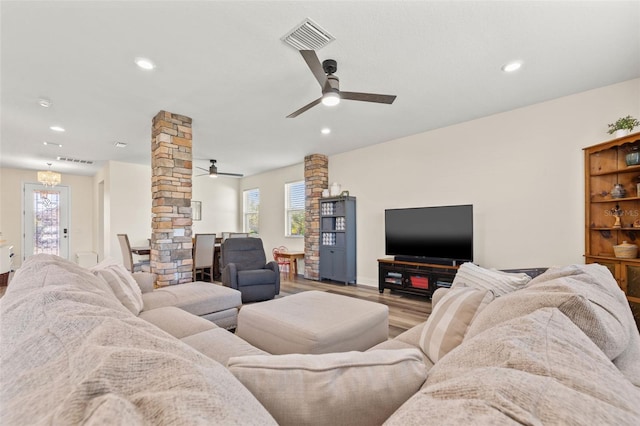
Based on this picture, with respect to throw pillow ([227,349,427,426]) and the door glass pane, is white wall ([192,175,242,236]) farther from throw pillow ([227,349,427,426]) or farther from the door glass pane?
throw pillow ([227,349,427,426])

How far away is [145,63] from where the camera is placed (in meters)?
2.48

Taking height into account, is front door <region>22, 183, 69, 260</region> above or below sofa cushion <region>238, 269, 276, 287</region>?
above

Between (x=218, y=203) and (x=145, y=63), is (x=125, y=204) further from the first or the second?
(x=145, y=63)

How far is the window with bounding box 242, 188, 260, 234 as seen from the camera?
798 cm

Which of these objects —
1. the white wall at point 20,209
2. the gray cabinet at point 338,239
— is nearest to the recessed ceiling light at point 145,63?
the gray cabinet at point 338,239

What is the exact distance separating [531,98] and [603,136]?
2.76 feet

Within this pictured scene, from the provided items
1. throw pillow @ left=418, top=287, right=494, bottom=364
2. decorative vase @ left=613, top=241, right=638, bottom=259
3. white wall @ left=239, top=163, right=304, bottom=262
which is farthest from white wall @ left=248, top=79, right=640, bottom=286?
throw pillow @ left=418, top=287, right=494, bottom=364

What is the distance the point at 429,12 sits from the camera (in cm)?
192

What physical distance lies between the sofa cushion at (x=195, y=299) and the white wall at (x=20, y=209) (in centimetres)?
642

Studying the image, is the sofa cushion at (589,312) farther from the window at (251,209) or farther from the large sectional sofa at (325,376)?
the window at (251,209)

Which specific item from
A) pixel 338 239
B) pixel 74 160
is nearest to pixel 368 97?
pixel 338 239

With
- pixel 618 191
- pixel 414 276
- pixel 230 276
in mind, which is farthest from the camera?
pixel 414 276

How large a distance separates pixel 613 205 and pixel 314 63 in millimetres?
3503

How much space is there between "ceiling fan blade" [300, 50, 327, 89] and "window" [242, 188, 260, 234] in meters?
5.87
